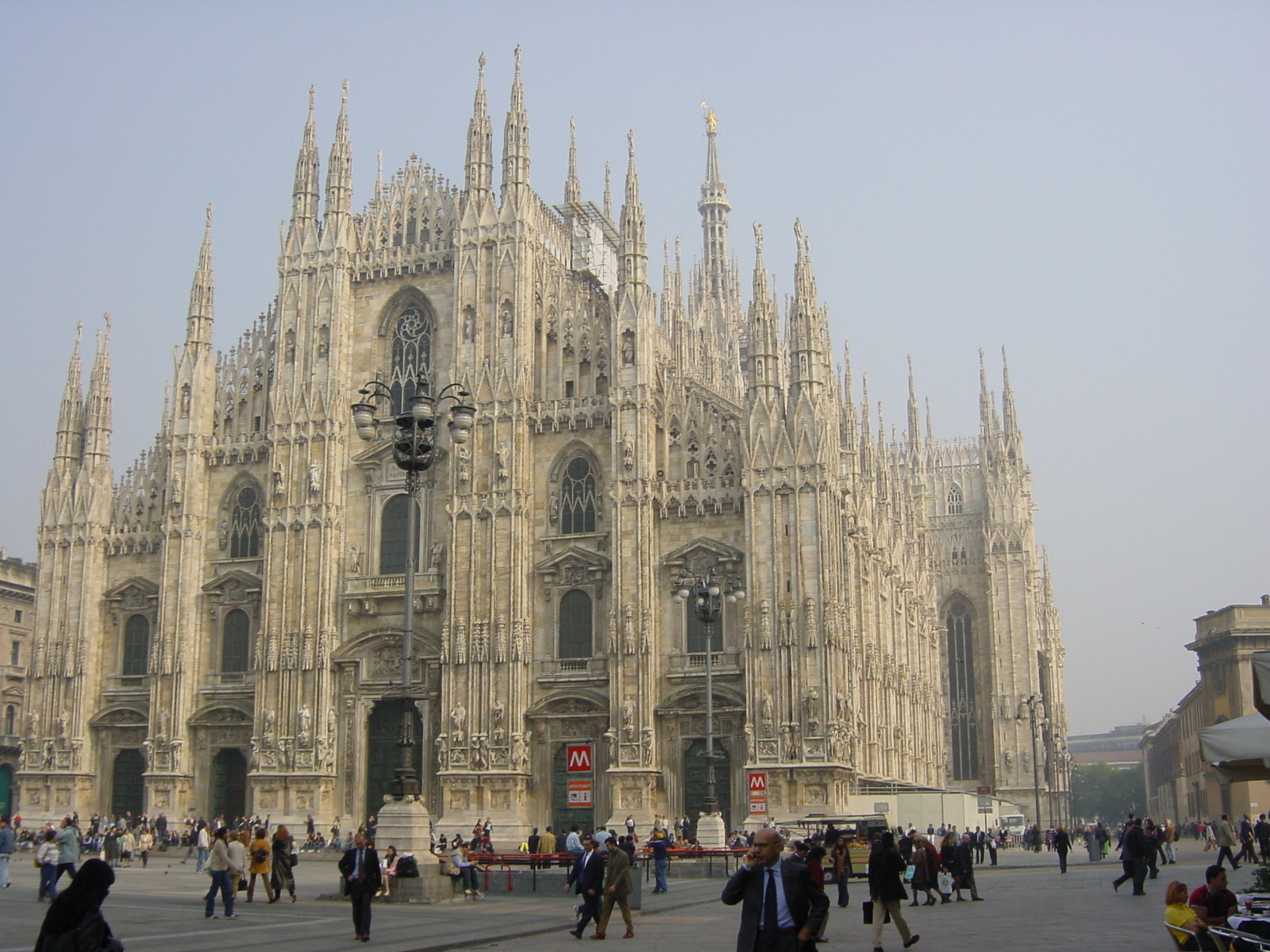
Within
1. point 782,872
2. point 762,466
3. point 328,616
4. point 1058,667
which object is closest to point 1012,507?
point 1058,667

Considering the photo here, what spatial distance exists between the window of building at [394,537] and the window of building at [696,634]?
9367mm

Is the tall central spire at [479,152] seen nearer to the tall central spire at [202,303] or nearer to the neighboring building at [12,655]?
the tall central spire at [202,303]

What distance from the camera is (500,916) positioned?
21797 millimetres

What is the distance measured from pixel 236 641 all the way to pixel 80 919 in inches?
1559

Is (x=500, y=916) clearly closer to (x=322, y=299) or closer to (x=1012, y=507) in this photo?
(x=322, y=299)

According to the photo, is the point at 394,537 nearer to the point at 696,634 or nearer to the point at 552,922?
the point at 696,634

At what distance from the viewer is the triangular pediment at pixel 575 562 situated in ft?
143

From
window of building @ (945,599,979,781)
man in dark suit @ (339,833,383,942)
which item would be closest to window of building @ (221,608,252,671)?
man in dark suit @ (339,833,383,942)

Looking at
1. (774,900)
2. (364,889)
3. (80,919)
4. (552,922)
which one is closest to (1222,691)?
(552,922)

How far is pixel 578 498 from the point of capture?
44.9m

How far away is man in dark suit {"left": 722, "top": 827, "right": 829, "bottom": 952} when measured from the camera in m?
9.95

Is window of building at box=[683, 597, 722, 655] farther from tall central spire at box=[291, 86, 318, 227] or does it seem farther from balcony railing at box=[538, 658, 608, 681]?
tall central spire at box=[291, 86, 318, 227]

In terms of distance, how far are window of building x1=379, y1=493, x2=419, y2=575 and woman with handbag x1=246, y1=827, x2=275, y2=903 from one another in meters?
21.4

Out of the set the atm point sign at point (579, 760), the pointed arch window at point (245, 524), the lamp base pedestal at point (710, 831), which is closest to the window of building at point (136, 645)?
the pointed arch window at point (245, 524)
